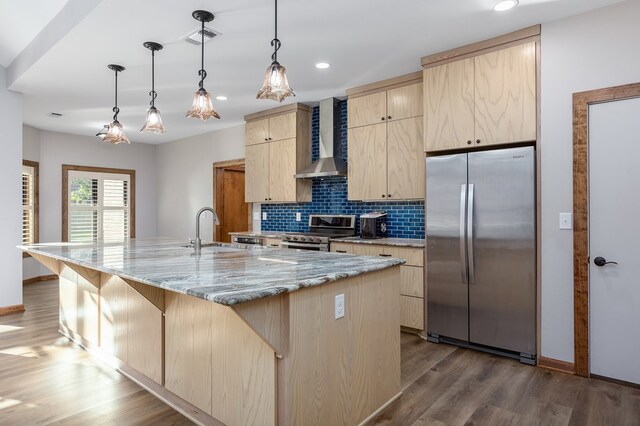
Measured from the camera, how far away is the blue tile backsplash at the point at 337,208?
4.27 m

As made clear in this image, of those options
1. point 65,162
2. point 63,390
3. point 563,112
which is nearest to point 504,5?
point 563,112

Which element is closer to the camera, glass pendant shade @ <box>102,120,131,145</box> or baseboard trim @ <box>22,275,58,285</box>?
glass pendant shade @ <box>102,120,131,145</box>

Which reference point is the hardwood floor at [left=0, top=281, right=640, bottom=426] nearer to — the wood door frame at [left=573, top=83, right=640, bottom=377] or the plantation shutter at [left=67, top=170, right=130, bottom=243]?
the wood door frame at [left=573, top=83, right=640, bottom=377]

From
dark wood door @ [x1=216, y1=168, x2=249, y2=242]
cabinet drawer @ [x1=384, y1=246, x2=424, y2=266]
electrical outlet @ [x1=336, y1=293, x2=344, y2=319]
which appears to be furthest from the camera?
dark wood door @ [x1=216, y1=168, x2=249, y2=242]

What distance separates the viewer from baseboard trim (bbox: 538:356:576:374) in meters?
2.79

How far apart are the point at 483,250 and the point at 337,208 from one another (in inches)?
86.0

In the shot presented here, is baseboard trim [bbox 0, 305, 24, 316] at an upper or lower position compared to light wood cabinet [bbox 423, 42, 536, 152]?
lower

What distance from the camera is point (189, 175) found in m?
7.13

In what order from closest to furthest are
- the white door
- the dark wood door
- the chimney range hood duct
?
the white door < the chimney range hood duct < the dark wood door

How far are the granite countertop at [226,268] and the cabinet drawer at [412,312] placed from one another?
1481mm

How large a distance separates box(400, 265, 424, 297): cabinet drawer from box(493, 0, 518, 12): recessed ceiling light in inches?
84.7

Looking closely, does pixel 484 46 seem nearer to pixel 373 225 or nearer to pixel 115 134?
pixel 373 225

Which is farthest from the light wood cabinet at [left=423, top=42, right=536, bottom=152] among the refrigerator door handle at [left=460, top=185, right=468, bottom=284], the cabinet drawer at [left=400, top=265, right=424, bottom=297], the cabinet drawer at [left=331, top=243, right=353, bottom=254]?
the cabinet drawer at [left=331, top=243, right=353, bottom=254]

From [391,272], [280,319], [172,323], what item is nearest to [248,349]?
[280,319]
